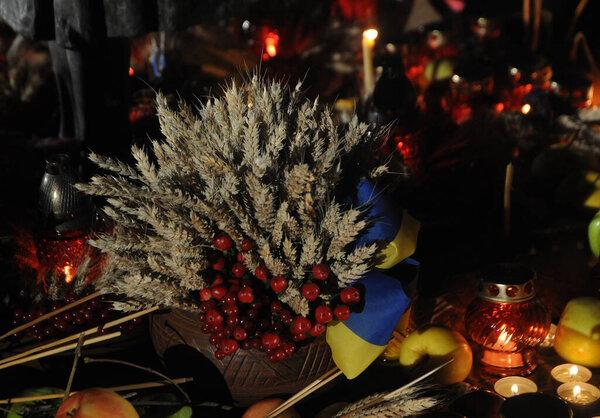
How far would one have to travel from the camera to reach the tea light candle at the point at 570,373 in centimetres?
Answer: 89

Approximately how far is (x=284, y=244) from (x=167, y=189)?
0.14 meters

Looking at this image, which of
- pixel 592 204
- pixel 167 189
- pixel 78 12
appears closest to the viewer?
pixel 167 189

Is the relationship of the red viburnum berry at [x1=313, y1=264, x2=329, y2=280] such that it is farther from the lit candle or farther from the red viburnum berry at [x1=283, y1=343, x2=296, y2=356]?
the lit candle

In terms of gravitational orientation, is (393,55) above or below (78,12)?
below

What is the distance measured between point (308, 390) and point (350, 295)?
0.49ft

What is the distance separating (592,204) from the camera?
4.57ft

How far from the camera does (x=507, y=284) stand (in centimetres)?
84

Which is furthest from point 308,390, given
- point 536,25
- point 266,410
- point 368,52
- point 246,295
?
point 536,25

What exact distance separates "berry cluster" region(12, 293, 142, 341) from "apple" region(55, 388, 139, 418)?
0.20 metres

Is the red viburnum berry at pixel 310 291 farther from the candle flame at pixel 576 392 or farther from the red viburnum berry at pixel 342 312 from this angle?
the candle flame at pixel 576 392

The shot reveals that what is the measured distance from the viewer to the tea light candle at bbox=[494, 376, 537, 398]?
0.86 metres

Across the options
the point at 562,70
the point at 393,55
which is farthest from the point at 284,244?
the point at 562,70

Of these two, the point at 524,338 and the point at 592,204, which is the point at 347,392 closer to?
the point at 524,338

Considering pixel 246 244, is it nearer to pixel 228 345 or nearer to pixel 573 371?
pixel 228 345
